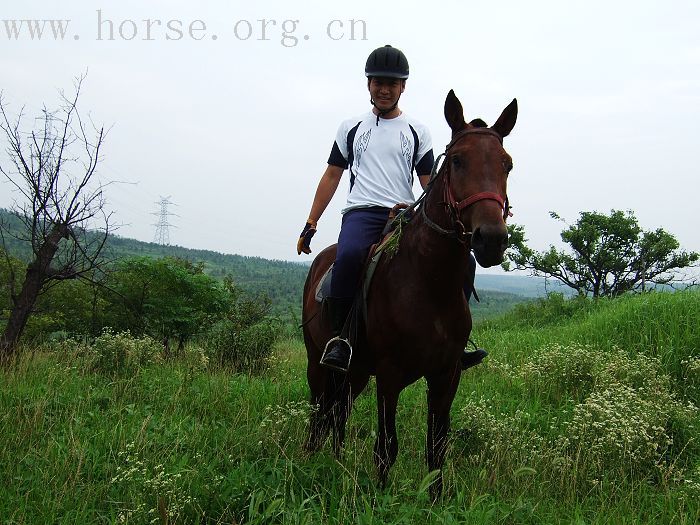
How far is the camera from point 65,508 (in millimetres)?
3305

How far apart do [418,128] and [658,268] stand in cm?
2630

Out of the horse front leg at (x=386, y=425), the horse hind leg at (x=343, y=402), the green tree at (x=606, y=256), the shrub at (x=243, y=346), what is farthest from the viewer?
the green tree at (x=606, y=256)

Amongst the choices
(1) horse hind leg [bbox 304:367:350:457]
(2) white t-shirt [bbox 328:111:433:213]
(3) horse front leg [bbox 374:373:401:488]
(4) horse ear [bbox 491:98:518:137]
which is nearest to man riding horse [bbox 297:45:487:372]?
(2) white t-shirt [bbox 328:111:433:213]

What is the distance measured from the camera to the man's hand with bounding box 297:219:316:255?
4934mm

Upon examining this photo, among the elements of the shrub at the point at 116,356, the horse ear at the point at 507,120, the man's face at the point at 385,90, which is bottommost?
the shrub at the point at 116,356

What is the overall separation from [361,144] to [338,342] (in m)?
1.76

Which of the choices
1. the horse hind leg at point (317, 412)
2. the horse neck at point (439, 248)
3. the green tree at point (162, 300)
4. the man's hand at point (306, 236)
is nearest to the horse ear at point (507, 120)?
the horse neck at point (439, 248)

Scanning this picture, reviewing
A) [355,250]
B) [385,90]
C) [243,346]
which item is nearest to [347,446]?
[355,250]

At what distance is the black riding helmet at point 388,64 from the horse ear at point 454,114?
1.04m

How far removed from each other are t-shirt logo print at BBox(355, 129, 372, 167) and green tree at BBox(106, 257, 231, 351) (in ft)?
28.0

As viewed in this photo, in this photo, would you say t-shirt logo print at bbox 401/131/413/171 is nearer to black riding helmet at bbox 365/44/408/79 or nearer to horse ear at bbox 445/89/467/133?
black riding helmet at bbox 365/44/408/79

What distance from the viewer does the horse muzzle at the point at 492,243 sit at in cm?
283

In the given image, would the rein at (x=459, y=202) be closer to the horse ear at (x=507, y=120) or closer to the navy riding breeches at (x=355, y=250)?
the horse ear at (x=507, y=120)

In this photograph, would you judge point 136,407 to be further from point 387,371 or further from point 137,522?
point 387,371
